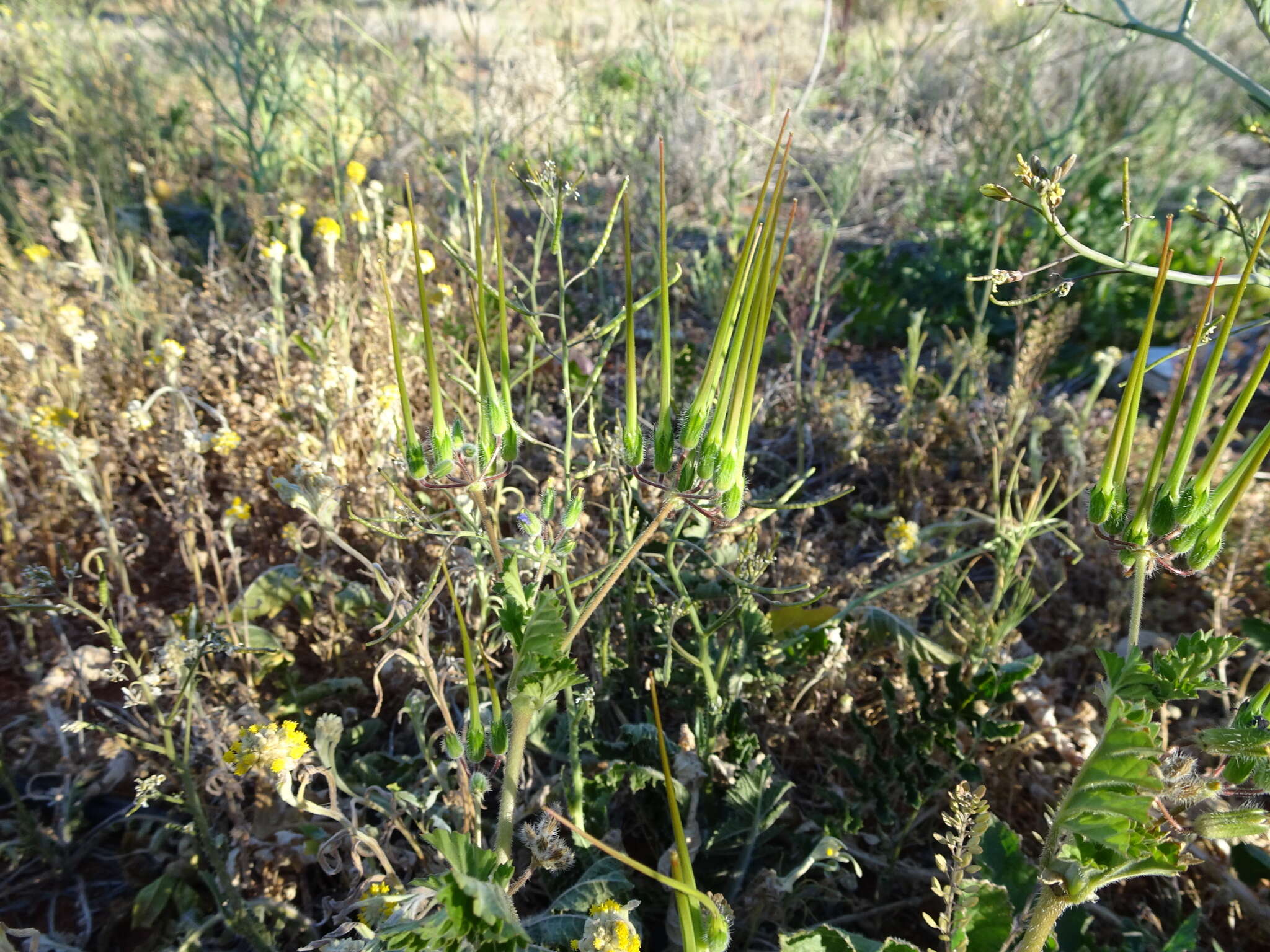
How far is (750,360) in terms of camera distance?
28.8 inches

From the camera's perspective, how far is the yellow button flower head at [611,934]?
921 mm

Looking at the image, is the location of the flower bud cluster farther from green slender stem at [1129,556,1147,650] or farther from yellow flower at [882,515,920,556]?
yellow flower at [882,515,920,556]

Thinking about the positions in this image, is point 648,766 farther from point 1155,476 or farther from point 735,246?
point 735,246

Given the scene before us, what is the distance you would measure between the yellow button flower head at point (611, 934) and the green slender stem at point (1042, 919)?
1.57 ft

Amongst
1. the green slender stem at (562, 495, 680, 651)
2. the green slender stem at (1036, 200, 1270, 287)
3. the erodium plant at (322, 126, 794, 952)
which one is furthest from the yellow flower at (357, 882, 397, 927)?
the green slender stem at (1036, 200, 1270, 287)

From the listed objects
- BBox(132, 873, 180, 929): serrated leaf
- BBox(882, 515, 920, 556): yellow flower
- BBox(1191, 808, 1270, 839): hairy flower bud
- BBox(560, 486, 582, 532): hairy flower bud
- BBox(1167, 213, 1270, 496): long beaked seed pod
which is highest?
BBox(1167, 213, 1270, 496): long beaked seed pod

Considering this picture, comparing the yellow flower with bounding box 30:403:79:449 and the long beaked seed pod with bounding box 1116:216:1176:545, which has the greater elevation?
the long beaked seed pod with bounding box 1116:216:1176:545

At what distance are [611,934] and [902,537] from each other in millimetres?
1378

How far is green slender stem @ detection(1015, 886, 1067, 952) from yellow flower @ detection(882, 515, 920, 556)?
1.11m

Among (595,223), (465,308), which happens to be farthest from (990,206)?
(465,308)

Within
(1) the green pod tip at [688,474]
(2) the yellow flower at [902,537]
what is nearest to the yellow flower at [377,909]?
(1) the green pod tip at [688,474]

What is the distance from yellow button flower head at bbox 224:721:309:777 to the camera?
1088 mm

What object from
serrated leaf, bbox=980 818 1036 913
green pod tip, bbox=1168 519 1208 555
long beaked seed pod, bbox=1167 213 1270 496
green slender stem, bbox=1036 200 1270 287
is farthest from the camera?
serrated leaf, bbox=980 818 1036 913

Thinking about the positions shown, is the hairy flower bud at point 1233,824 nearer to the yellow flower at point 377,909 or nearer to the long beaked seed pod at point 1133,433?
the long beaked seed pod at point 1133,433
